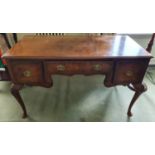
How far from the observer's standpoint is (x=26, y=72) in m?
1.22

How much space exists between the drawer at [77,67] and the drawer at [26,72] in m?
0.08

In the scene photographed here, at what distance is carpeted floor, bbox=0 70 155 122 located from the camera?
1483mm

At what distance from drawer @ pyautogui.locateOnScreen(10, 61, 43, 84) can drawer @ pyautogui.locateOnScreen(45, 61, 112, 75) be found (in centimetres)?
8

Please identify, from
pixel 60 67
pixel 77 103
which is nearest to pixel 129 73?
pixel 60 67

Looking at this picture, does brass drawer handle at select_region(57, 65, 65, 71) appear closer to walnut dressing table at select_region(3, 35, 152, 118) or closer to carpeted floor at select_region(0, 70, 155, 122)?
walnut dressing table at select_region(3, 35, 152, 118)

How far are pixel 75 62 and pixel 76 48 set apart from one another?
0.57ft

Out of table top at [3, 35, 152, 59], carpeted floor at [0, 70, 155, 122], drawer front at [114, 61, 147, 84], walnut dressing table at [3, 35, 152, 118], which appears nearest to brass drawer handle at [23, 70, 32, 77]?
walnut dressing table at [3, 35, 152, 118]

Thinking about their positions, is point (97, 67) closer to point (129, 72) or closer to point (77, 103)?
point (129, 72)

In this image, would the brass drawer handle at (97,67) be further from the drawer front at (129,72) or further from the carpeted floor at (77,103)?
the carpeted floor at (77,103)

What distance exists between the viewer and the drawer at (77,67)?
3.84 ft
